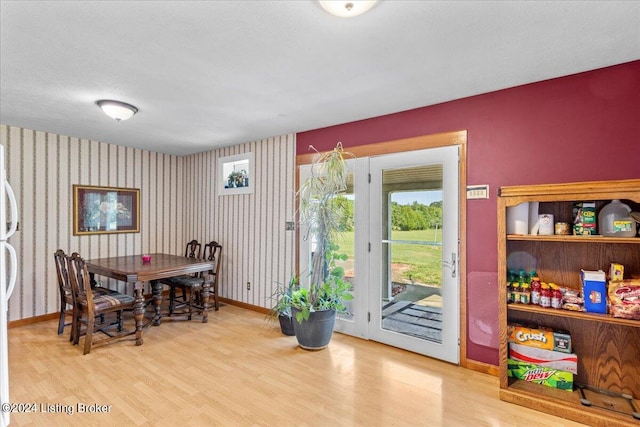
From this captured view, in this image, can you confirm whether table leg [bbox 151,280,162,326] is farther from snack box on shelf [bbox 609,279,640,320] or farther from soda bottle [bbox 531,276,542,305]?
snack box on shelf [bbox 609,279,640,320]

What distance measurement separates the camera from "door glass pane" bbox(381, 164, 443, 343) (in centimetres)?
303

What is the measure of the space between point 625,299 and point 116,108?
4.14 m

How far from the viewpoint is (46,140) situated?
4.06m

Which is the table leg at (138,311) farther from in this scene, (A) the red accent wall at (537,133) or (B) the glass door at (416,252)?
(A) the red accent wall at (537,133)

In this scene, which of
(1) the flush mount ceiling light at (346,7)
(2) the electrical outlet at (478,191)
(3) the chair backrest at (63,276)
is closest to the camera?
(1) the flush mount ceiling light at (346,7)

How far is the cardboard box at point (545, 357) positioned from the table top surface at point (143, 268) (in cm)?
334

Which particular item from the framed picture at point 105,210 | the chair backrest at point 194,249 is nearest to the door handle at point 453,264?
the chair backrest at point 194,249

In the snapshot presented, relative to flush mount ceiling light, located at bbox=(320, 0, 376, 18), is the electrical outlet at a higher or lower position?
lower

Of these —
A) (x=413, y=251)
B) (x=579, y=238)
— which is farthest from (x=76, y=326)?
(x=579, y=238)

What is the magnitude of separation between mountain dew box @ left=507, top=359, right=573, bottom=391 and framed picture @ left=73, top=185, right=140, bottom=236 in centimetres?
512

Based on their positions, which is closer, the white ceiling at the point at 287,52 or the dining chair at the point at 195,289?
the white ceiling at the point at 287,52

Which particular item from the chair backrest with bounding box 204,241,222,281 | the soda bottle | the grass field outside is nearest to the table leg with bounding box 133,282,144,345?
the chair backrest with bounding box 204,241,222,281

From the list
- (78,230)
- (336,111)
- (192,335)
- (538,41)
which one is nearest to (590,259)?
(538,41)

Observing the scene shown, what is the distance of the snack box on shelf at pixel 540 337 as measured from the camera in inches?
92.0
